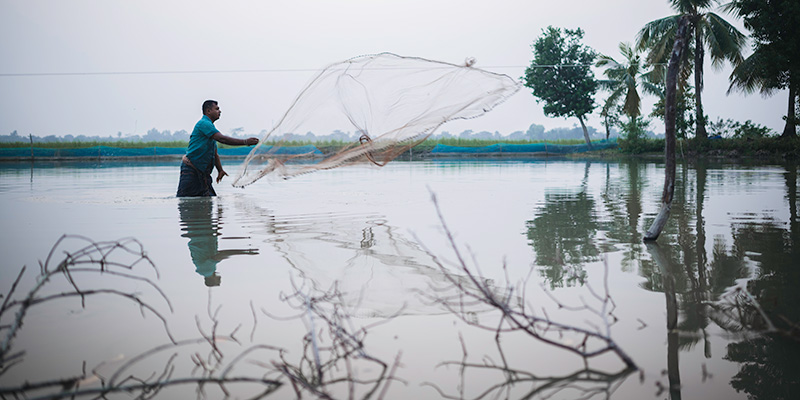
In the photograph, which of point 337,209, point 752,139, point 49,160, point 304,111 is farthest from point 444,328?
point 49,160

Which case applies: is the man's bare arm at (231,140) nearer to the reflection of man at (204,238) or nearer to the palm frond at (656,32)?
the reflection of man at (204,238)

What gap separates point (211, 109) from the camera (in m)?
9.32

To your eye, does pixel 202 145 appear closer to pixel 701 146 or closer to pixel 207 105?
pixel 207 105

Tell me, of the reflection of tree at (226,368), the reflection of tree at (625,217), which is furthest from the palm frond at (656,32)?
the reflection of tree at (226,368)

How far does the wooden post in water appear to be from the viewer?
5531mm

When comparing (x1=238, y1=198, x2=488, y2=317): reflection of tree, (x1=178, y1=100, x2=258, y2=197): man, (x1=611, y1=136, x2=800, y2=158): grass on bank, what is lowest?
(x1=238, y1=198, x2=488, y2=317): reflection of tree

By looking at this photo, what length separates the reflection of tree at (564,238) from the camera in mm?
4474

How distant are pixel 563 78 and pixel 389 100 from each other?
36600 mm

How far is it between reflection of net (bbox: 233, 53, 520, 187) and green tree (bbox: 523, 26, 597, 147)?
3540cm

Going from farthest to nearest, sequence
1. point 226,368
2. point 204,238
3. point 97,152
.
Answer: point 97,152
point 204,238
point 226,368

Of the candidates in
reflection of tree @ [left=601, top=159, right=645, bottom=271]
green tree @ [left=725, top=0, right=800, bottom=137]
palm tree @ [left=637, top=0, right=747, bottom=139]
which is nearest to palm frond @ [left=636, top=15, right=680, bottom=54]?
palm tree @ [left=637, top=0, right=747, bottom=139]

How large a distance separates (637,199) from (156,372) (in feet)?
27.2

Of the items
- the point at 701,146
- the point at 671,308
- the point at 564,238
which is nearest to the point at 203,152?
the point at 564,238

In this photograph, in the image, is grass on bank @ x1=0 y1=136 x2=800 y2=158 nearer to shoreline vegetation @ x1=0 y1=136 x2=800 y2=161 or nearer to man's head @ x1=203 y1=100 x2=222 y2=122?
shoreline vegetation @ x1=0 y1=136 x2=800 y2=161
